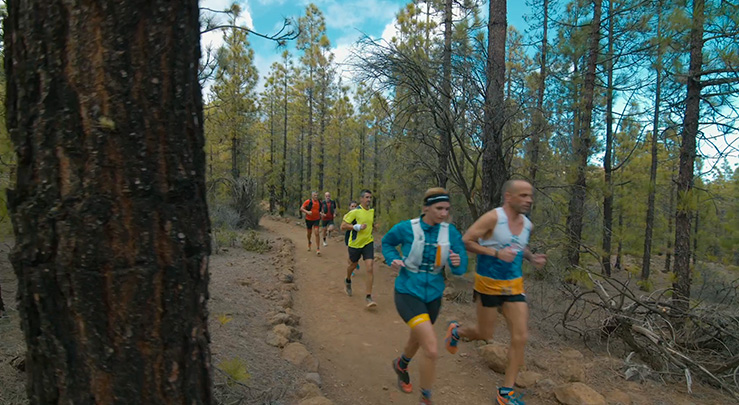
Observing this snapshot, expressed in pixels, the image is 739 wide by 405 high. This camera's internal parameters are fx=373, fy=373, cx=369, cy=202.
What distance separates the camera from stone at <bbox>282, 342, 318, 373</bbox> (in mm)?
4175

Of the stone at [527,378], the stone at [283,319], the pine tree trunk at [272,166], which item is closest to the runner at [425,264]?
the stone at [527,378]

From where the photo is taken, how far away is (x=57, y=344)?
4.27ft

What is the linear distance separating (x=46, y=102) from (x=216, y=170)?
81.2ft

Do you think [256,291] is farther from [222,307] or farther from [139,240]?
[139,240]

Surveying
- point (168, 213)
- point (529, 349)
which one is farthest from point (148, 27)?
point (529, 349)

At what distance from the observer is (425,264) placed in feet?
10.9

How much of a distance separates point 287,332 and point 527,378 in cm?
290

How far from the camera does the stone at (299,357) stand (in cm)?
418

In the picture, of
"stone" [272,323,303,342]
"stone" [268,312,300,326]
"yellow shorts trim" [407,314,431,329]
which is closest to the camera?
"yellow shorts trim" [407,314,431,329]

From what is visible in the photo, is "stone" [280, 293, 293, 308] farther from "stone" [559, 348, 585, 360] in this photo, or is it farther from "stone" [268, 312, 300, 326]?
"stone" [559, 348, 585, 360]

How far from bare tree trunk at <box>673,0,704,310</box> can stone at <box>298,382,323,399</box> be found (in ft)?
19.0

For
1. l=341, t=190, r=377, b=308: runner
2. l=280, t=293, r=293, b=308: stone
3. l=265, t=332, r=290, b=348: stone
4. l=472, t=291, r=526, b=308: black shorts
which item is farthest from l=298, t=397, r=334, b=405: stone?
l=341, t=190, r=377, b=308: runner

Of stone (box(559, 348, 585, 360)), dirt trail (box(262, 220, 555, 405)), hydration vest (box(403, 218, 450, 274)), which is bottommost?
dirt trail (box(262, 220, 555, 405))

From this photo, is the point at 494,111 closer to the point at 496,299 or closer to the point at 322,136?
the point at 496,299
